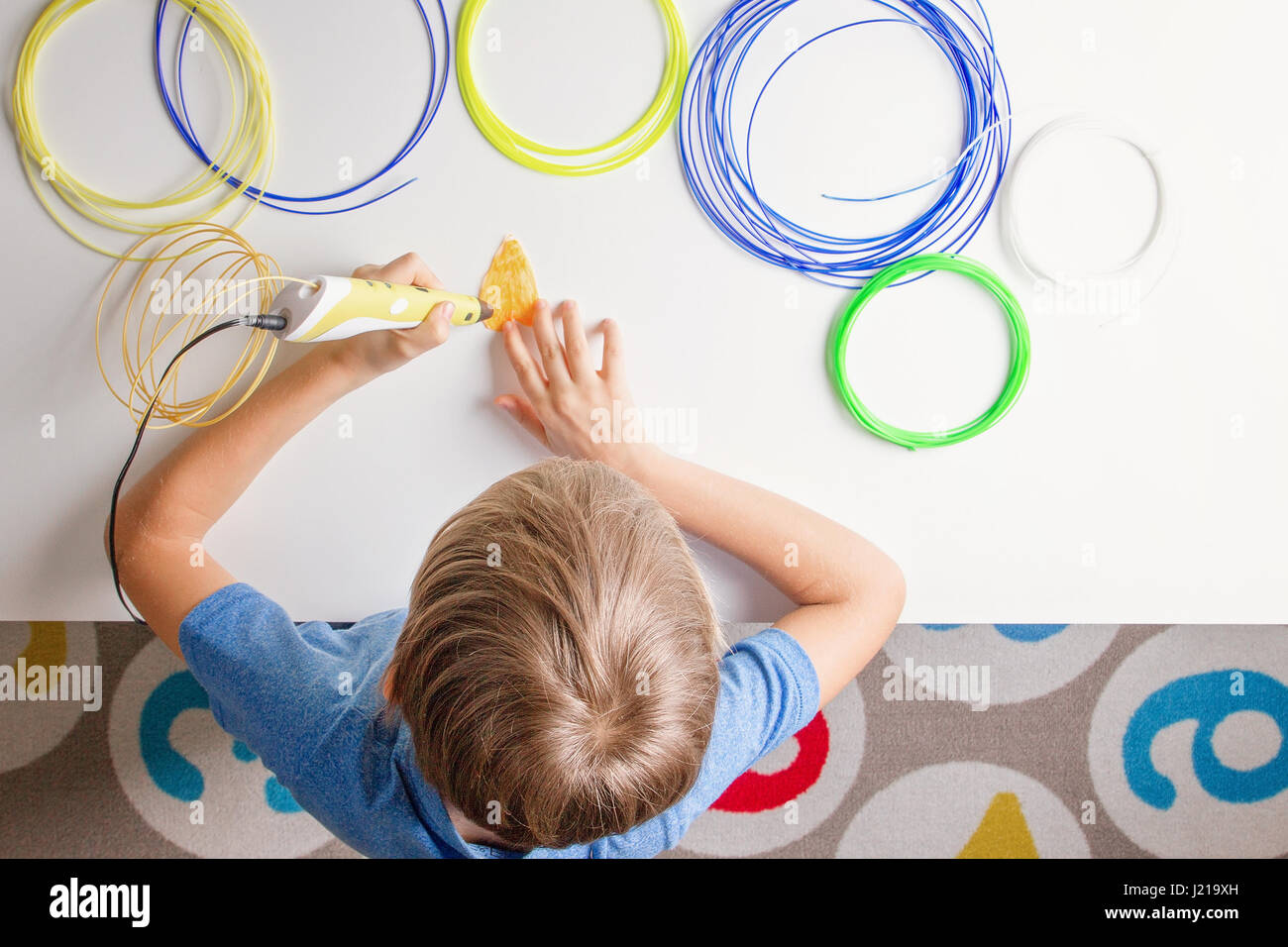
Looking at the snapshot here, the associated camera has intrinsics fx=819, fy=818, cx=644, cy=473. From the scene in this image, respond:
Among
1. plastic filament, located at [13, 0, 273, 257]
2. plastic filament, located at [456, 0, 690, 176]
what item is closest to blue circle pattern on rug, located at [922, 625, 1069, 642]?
plastic filament, located at [456, 0, 690, 176]

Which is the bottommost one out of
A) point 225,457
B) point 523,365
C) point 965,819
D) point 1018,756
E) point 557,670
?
point 965,819

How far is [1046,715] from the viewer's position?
1436 millimetres

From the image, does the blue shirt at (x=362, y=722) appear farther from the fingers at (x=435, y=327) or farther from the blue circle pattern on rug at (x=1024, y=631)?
the blue circle pattern on rug at (x=1024, y=631)

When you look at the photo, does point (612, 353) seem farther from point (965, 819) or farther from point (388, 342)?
point (965, 819)

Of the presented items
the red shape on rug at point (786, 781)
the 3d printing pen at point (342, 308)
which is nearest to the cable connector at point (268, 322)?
the 3d printing pen at point (342, 308)

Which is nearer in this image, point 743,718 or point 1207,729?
point 743,718

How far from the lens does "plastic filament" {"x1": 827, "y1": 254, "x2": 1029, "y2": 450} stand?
940 mm

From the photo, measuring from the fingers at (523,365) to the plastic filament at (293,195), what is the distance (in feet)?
0.67

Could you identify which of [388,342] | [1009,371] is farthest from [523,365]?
[1009,371]

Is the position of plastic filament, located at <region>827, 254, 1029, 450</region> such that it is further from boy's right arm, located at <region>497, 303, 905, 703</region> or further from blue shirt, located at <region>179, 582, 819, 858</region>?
blue shirt, located at <region>179, 582, 819, 858</region>

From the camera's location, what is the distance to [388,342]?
90 cm

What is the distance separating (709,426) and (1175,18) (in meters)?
0.70

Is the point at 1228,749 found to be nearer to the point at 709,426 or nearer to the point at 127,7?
the point at 709,426

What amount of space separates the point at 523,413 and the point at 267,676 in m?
0.38
